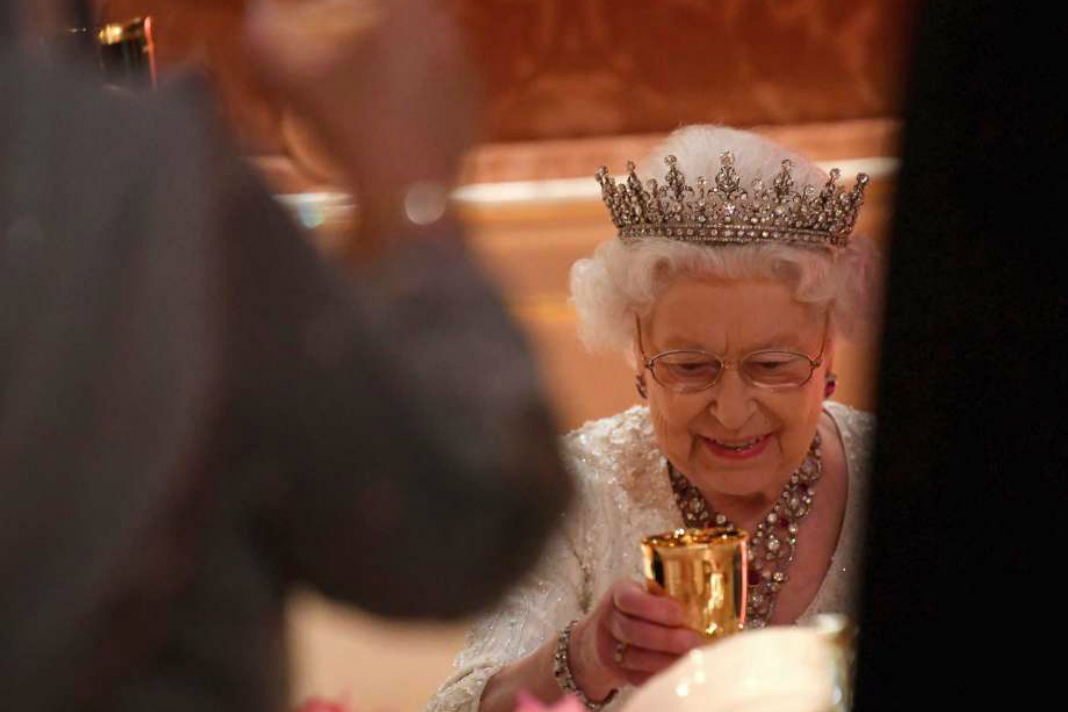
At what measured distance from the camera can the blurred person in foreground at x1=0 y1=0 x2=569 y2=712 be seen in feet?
2.34

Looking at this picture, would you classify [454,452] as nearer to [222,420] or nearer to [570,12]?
[222,420]

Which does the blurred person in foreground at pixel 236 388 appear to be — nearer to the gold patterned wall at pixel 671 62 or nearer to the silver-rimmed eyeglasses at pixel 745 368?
the silver-rimmed eyeglasses at pixel 745 368

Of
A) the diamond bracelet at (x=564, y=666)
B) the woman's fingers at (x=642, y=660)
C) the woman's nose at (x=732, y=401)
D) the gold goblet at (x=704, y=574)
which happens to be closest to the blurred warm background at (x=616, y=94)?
the woman's nose at (x=732, y=401)

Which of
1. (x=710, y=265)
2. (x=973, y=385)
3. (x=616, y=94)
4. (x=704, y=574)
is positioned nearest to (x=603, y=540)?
(x=710, y=265)

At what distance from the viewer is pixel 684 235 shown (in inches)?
91.5

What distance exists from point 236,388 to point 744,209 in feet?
5.35

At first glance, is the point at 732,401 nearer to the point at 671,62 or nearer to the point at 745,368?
the point at 745,368

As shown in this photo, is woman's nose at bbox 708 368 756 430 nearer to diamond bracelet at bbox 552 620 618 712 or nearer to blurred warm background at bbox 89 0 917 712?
diamond bracelet at bbox 552 620 618 712

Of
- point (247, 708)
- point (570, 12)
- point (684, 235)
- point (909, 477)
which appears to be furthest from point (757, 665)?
point (570, 12)

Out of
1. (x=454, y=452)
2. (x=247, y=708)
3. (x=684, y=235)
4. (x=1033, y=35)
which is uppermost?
(x=1033, y=35)

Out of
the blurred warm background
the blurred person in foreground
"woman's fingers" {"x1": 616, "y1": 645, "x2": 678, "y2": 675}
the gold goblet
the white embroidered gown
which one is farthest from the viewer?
the blurred warm background

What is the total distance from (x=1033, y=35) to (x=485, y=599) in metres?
0.35

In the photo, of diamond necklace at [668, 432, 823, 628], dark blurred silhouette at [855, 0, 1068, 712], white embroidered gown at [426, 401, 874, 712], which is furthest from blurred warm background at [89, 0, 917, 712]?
dark blurred silhouette at [855, 0, 1068, 712]

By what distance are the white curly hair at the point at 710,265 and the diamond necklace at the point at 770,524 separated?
0.20 meters
